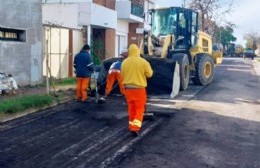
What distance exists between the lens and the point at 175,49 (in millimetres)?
16672

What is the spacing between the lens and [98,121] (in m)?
9.36

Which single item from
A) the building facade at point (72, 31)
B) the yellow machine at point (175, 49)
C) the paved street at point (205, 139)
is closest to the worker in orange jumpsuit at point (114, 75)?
the yellow machine at point (175, 49)

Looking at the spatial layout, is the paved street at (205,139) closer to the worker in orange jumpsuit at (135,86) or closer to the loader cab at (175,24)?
the worker in orange jumpsuit at (135,86)

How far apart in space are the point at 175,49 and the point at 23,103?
26.3 feet

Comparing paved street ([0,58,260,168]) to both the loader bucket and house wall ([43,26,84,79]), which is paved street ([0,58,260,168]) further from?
house wall ([43,26,84,79])

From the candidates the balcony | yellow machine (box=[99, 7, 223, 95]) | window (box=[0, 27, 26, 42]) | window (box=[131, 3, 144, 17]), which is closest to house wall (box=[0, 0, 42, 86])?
window (box=[0, 27, 26, 42])

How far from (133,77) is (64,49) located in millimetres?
12528

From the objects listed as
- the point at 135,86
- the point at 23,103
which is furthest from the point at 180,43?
the point at 135,86

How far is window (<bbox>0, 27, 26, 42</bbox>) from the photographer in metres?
14.2

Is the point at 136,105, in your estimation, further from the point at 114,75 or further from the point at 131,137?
the point at 114,75

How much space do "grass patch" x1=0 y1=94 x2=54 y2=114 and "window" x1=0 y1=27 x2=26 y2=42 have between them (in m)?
3.85

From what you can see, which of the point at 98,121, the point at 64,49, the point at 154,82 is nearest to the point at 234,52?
the point at 64,49

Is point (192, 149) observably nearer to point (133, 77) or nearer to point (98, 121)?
point (133, 77)

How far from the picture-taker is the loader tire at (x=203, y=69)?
56.1 ft
